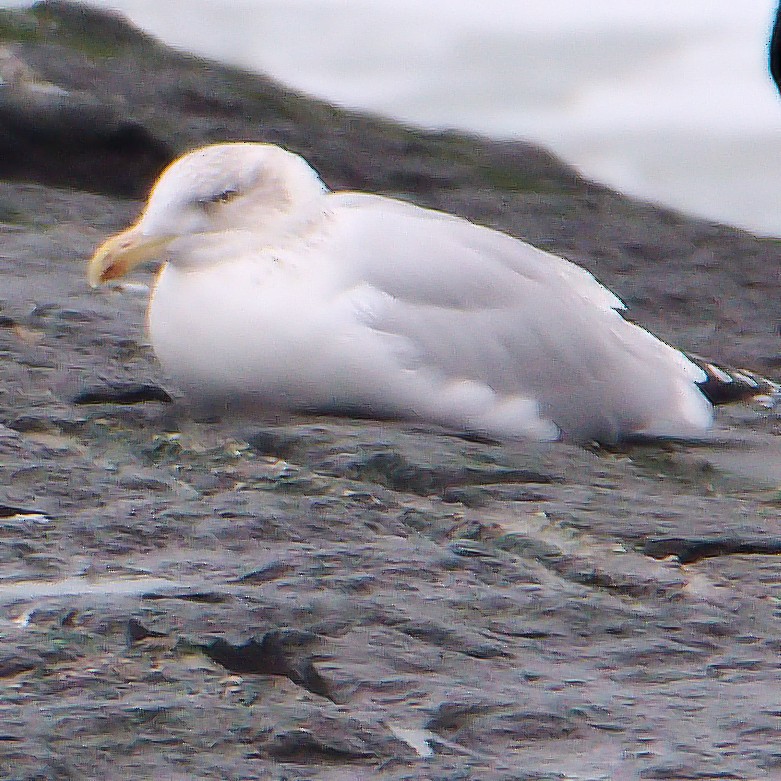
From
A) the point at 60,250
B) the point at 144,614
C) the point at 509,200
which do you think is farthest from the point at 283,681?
the point at 509,200

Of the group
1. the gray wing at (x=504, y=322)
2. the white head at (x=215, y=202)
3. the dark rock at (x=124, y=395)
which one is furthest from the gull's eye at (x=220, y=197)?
the dark rock at (x=124, y=395)

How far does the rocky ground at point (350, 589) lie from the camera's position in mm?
1675

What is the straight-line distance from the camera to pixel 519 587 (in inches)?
86.0

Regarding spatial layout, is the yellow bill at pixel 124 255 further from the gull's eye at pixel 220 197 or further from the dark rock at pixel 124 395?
the dark rock at pixel 124 395

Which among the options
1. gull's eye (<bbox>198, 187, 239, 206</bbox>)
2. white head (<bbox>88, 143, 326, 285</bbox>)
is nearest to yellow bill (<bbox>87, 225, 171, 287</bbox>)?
white head (<bbox>88, 143, 326, 285</bbox>)

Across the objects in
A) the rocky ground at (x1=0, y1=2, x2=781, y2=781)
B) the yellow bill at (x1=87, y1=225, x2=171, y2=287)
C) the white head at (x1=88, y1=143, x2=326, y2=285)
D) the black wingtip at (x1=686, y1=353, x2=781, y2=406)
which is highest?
the white head at (x1=88, y1=143, x2=326, y2=285)

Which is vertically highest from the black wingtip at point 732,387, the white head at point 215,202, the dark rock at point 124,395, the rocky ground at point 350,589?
the white head at point 215,202

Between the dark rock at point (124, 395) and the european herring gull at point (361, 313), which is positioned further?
the dark rock at point (124, 395)

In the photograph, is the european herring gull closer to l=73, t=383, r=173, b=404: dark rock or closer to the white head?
the white head

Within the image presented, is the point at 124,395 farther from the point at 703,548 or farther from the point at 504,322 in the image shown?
the point at 703,548

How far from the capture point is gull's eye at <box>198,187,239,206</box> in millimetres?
3104

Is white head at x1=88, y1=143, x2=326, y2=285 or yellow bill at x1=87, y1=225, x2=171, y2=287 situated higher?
white head at x1=88, y1=143, x2=326, y2=285

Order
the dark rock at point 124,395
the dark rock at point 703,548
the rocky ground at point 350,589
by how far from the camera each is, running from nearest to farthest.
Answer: the rocky ground at point 350,589 → the dark rock at point 703,548 → the dark rock at point 124,395

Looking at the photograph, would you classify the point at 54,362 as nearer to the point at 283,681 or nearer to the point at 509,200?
the point at 283,681
